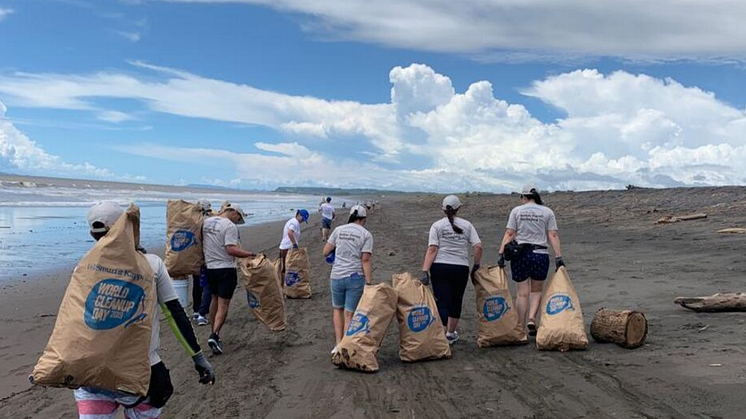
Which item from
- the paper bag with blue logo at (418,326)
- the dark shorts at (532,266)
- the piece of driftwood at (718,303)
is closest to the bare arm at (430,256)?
the paper bag with blue logo at (418,326)

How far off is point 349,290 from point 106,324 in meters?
4.02

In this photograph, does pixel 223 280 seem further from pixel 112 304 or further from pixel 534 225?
pixel 112 304

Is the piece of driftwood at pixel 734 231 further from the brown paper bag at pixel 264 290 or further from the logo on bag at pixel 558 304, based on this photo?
the brown paper bag at pixel 264 290

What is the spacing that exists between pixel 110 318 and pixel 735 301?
736 centimetres

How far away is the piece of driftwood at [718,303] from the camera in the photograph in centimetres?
734

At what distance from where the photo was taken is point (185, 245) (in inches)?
286

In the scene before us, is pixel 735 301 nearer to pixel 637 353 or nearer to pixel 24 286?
pixel 637 353

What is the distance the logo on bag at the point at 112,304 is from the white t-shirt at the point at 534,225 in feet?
16.4

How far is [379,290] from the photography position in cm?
631

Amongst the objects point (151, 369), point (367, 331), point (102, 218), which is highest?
point (102, 218)

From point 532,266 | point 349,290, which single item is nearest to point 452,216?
point 532,266

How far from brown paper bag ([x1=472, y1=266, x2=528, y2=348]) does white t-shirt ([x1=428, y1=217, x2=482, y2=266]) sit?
0.40m

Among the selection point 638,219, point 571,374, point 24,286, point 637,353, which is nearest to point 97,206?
point 571,374

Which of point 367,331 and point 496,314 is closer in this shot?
point 367,331
